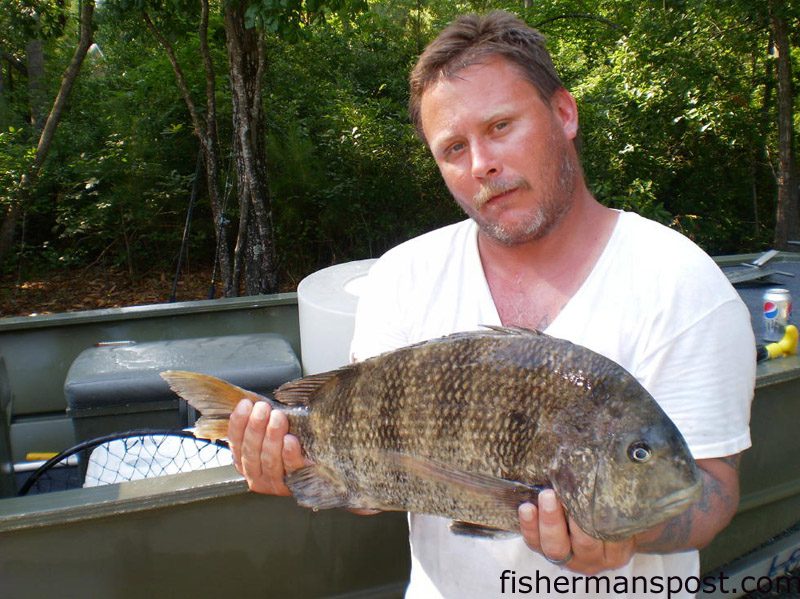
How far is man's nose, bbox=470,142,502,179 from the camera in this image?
1.74 metres

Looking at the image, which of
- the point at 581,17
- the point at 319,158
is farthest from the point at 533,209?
the point at 581,17

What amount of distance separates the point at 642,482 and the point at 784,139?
33.6ft

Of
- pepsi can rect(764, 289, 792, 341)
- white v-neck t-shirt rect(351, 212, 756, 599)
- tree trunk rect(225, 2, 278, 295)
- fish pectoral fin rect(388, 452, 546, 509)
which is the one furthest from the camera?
tree trunk rect(225, 2, 278, 295)

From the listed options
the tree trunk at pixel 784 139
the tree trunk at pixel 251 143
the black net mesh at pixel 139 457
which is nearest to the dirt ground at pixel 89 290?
the tree trunk at pixel 251 143

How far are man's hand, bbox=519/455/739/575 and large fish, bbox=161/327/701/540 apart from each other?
35mm

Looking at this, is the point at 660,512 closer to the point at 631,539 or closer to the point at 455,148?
the point at 631,539

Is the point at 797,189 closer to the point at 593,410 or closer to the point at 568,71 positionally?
the point at 568,71

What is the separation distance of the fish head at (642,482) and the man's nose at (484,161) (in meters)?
0.72

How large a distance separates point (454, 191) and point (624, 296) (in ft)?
1.71

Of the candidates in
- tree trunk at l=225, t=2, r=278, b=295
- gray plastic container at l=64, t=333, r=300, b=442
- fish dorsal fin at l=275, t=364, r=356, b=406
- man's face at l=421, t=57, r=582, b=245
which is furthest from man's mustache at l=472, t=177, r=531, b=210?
tree trunk at l=225, t=2, r=278, b=295

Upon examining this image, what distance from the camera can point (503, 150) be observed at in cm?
176

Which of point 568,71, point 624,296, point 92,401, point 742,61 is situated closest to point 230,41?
point 92,401

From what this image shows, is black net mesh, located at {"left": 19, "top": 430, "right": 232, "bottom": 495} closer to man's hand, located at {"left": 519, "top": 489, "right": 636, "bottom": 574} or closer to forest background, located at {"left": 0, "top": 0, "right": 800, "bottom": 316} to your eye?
man's hand, located at {"left": 519, "top": 489, "right": 636, "bottom": 574}

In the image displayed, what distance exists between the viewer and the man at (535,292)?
1569mm
